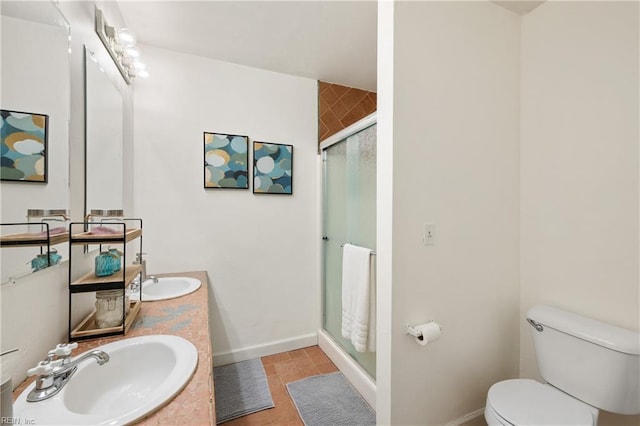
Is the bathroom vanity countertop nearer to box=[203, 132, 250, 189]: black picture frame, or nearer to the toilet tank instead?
box=[203, 132, 250, 189]: black picture frame

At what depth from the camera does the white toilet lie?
1047 mm

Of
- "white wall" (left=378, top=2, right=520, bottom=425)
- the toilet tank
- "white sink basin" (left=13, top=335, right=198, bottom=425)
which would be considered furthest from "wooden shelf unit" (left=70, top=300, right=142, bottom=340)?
the toilet tank

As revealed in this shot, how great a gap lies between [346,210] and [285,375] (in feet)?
4.54

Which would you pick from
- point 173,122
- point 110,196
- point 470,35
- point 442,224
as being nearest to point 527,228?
point 442,224

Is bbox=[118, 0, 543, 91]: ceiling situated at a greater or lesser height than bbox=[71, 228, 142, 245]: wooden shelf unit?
greater

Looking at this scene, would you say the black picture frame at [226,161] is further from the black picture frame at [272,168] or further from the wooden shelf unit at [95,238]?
the wooden shelf unit at [95,238]

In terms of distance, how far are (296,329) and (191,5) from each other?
101 inches

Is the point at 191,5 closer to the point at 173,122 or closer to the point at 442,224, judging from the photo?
the point at 173,122

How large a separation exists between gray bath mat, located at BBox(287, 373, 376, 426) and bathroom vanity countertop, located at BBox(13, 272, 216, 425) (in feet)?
3.19

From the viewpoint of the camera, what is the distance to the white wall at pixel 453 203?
1.25 meters

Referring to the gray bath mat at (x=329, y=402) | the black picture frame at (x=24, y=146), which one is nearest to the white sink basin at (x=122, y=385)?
the black picture frame at (x=24, y=146)

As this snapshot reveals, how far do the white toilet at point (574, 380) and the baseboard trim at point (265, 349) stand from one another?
5.18ft

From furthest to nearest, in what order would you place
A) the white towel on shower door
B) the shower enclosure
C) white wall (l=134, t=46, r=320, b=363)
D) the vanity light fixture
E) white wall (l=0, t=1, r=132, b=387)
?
1. white wall (l=134, t=46, r=320, b=363)
2. the shower enclosure
3. the white towel on shower door
4. the vanity light fixture
5. white wall (l=0, t=1, r=132, b=387)

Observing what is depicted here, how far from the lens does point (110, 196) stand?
1425mm
